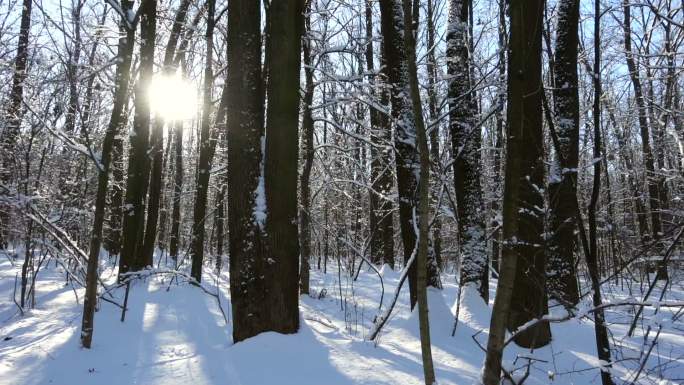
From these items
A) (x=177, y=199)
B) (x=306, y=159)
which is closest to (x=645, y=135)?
(x=306, y=159)

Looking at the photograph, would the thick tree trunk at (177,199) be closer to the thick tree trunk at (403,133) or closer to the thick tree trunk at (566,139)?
the thick tree trunk at (403,133)

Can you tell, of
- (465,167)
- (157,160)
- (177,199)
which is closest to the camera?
(465,167)

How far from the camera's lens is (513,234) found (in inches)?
94.0

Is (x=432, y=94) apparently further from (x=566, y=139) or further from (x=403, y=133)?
(x=566, y=139)

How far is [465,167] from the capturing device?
5.78 metres

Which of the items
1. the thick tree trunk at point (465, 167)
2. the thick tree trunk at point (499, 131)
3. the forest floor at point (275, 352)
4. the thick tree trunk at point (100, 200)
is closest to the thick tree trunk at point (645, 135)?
the thick tree trunk at point (499, 131)

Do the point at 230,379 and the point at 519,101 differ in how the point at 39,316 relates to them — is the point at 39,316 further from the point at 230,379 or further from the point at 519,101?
the point at 519,101

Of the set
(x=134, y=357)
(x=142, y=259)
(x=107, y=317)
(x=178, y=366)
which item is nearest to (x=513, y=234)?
(x=178, y=366)

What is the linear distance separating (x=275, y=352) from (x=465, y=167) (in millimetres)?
3466

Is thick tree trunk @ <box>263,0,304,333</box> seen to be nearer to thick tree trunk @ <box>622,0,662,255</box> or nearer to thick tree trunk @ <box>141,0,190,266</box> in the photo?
thick tree trunk @ <box>141,0,190,266</box>

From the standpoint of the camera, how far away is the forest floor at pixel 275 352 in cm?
334

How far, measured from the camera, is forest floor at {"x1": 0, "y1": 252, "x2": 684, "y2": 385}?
10.9ft

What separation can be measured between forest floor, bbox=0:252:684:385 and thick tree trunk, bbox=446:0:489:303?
1.49 ft

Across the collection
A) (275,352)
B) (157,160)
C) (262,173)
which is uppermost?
(157,160)
